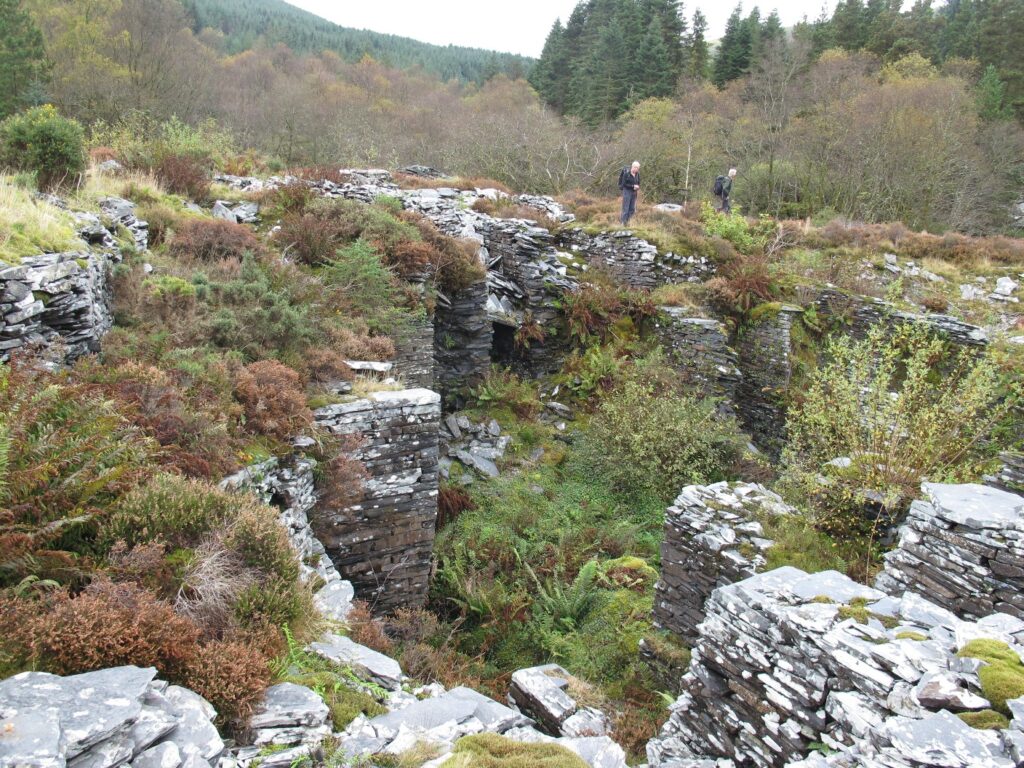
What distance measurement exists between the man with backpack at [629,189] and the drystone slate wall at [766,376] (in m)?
4.84

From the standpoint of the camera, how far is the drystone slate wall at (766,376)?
1373cm

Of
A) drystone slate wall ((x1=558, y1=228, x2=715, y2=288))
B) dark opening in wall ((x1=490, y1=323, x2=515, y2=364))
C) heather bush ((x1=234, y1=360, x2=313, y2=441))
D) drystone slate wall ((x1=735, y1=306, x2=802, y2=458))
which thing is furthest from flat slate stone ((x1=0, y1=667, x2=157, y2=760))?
drystone slate wall ((x1=558, y1=228, x2=715, y2=288))

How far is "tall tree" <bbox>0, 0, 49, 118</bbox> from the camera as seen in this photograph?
67.0ft

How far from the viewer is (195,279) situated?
26.7 feet

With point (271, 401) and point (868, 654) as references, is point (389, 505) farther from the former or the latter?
point (868, 654)

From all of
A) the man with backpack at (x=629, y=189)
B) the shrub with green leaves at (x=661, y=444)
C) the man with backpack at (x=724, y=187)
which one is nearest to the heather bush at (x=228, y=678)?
the shrub with green leaves at (x=661, y=444)

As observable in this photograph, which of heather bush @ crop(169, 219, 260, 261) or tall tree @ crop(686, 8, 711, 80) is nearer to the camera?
heather bush @ crop(169, 219, 260, 261)

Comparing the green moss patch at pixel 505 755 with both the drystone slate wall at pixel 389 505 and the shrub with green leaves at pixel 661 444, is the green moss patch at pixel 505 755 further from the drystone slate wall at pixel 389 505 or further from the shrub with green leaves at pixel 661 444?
the shrub with green leaves at pixel 661 444

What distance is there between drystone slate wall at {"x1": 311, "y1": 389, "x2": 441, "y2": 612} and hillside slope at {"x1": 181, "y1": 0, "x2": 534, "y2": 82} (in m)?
51.0

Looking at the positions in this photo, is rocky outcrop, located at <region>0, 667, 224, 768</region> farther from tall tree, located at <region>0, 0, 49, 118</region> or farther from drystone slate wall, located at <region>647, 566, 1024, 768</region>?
tall tree, located at <region>0, 0, 49, 118</region>

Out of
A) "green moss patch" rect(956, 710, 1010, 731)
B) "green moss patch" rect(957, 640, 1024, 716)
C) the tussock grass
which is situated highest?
the tussock grass

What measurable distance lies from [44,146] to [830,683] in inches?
434

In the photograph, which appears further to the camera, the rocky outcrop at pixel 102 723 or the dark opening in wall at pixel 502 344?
the dark opening in wall at pixel 502 344

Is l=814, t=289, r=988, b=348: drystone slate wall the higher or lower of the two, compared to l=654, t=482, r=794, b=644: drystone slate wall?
higher
